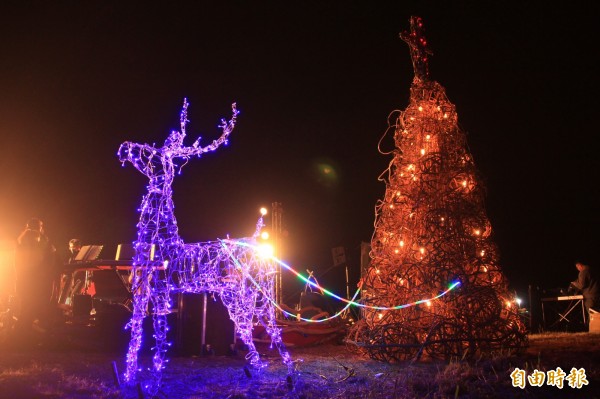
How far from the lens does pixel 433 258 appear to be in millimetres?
6297

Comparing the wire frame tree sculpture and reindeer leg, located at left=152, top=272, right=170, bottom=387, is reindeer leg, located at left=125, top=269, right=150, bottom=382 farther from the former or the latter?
the wire frame tree sculpture

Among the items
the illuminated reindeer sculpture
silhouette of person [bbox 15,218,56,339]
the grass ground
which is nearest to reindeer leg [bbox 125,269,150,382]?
the illuminated reindeer sculpture

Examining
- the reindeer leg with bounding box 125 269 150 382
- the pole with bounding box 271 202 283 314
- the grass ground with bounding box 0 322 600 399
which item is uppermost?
the pole with bounding box 271 202 283 314

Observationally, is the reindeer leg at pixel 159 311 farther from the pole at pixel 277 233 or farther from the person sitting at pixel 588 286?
the person sitting at pixel 588 286

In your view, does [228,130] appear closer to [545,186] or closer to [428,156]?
[428,156]

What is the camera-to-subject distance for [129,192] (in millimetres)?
15727

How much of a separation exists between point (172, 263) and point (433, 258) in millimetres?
3393

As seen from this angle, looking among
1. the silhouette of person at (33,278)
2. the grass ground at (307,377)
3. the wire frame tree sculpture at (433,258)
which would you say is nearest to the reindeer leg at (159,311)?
the grass ground at (307,377)

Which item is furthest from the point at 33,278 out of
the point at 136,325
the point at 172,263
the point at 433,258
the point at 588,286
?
the point at 588,286

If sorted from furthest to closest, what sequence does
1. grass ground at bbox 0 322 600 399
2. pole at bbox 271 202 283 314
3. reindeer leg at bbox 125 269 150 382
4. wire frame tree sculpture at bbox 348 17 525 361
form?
1. pole at bbox 271 202 283 314
2. wire frame tree sculpture at bbox 348 17 525 361
3. reindeer leg at bbox 125 269 150 382
4. grass ground at bbox 0 322 600 399

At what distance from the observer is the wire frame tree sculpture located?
6.13m

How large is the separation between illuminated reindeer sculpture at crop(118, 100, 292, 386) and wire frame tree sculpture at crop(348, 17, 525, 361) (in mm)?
1629

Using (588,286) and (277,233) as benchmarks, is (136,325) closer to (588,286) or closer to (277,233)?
(277,233)

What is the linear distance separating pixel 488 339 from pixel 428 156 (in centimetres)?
258
